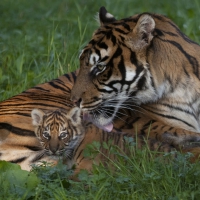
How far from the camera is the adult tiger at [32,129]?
5.96 meters

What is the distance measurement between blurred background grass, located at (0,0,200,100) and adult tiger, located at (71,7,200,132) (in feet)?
5.08

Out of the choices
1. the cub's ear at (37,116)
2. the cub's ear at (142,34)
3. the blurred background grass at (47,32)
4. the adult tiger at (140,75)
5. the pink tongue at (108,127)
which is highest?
the cub's ear at (142,34)

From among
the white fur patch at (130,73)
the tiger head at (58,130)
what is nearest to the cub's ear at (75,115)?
the tiger head at (58,130)

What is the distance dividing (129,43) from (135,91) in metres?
0.41

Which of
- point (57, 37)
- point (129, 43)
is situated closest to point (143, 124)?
point (129, 43)

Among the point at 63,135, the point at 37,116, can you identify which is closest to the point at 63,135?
the point at 63,135

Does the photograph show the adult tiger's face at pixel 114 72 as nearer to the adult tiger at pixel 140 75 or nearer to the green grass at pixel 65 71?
the adult tiger at pixel 140 75

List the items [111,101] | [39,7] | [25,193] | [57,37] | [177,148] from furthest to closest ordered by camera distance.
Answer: [39,7]
[57,37]
[111,101]
[177,148]
[25,193]

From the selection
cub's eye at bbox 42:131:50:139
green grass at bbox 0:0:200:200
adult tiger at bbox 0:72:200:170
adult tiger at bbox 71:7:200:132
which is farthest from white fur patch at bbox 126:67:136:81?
green grass at bbox 0:0:200:200

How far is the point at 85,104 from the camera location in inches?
244

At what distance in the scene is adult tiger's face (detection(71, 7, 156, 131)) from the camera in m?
6.12

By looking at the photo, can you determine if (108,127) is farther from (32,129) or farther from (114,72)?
(32,129)

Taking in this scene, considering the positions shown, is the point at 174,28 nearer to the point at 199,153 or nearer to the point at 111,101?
the point at 111,101

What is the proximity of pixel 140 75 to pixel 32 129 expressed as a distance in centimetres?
99
